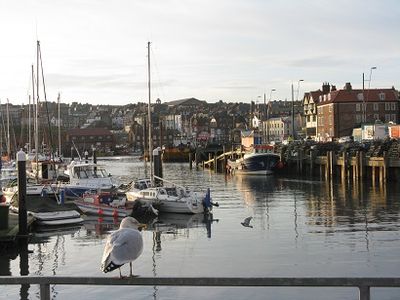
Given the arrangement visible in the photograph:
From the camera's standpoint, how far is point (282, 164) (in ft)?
280

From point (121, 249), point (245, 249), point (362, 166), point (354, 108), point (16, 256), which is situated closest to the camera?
point (121, 249)

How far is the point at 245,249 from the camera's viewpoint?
27.0 meters

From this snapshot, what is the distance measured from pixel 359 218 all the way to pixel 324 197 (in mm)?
14366

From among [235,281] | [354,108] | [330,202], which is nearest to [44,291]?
[235,281]

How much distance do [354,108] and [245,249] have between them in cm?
9540

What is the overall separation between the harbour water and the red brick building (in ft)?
239

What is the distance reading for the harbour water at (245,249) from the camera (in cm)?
1880

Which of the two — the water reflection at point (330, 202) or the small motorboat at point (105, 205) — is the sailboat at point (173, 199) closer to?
the small motorboat at point (105, 205)

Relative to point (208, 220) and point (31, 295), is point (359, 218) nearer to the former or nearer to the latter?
point (208, 220)

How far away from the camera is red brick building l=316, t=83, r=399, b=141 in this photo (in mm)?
117312

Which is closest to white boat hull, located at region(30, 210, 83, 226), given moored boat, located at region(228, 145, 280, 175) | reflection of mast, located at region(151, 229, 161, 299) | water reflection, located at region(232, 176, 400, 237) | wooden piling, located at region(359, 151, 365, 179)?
reflection of mast, located at region(151, 229, 161, 299)

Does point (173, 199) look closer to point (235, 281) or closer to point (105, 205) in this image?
→ point (105, 205)

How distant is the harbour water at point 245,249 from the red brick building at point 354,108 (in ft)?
239

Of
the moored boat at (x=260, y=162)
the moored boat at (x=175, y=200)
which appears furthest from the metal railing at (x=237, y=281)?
the moored boat at (x=260, y=162)
